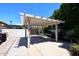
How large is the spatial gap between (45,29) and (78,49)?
70.3 feet

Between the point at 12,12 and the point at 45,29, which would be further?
the point at 45,29

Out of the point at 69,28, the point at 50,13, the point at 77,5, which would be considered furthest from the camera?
the point at 50,13

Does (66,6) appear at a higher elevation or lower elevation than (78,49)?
higher

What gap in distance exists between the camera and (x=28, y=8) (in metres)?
20.8

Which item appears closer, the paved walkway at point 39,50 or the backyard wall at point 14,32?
the paved walkway at point 39,50

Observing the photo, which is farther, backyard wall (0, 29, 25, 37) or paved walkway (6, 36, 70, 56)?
backyard wall (0, 29, 25, 37)

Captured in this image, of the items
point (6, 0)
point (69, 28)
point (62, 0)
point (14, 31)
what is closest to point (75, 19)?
point (69, 28)

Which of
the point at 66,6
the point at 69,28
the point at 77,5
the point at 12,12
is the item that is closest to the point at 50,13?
the point at 12,12

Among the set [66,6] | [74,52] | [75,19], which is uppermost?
[66,6]

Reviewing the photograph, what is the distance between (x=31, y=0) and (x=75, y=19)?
731 cm

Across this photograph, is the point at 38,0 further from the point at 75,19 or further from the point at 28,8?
the point at 28,8

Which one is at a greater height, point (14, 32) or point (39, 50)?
point (14, 32)

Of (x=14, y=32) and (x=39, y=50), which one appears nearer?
(x=39, y=50)

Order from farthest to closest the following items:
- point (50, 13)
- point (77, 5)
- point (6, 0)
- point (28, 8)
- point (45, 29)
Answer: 1. point (45, 29)
2. point (50, 13)
3. point (28, 8)
4. point (77, 5)
5. point (6, 0)
